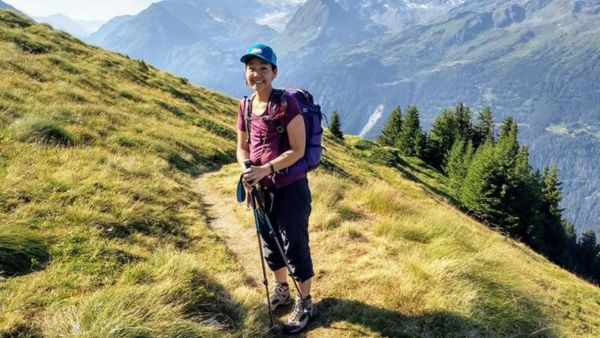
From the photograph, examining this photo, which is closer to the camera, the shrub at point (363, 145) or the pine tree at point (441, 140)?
the shrub at point (363, 145)

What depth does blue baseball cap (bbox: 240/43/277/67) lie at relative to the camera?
497 cm

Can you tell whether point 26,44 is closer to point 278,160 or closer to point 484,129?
point 278,160

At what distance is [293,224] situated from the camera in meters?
5.42

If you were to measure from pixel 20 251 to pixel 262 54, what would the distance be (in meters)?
4.03

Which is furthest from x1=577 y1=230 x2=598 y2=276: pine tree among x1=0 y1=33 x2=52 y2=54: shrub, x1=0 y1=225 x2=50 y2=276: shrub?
x1=0 y1=225 x2=50 y2=276: shrub

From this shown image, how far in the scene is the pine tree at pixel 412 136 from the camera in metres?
73.7

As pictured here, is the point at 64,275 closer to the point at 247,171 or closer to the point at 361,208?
the point at 247,171

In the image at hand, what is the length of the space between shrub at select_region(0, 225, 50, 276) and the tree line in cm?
4397

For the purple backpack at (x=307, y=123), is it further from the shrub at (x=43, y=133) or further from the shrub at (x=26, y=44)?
the shrub at (x=26, y=44)

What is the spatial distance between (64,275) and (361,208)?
22.8ft

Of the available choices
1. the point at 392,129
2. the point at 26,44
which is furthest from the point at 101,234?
the point at 392,129

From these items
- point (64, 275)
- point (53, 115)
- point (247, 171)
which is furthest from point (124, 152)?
point (247, 171)

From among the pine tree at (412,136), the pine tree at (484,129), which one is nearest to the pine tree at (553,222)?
the pine tree at (484,129)

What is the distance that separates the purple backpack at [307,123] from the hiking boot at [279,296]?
201cm
